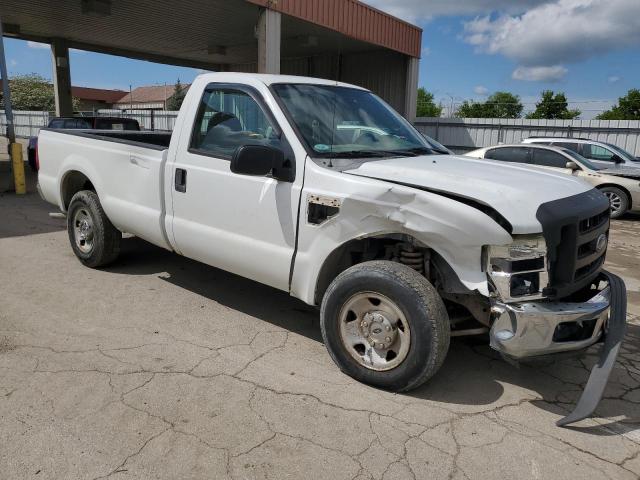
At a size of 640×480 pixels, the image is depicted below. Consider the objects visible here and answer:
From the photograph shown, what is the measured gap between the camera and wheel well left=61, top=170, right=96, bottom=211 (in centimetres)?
589

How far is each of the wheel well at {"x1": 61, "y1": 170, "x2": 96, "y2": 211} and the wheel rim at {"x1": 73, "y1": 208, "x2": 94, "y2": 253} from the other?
1.04ft

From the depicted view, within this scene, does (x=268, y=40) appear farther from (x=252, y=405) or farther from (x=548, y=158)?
(x=252, y=405)

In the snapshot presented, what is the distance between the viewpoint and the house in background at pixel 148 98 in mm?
68750

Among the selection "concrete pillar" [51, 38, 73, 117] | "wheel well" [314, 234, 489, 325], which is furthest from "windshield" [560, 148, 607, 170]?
"concrete pillar" [51, 38, 73, 117]

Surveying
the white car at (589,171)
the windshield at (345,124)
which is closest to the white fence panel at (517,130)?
the white car at (589,171)

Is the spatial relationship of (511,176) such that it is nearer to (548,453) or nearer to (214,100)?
(548,453)

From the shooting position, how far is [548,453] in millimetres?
2855

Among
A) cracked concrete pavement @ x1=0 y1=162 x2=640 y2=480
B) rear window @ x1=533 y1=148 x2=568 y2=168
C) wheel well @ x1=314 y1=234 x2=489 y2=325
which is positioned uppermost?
rear window @ x1=533 y1=148 x2=568 y2=168

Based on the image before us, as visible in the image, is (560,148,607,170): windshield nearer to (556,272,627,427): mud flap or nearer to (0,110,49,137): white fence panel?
(556,272,627,427): mud flap

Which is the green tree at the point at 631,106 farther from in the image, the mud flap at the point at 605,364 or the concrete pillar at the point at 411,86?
the mud flap at the point at 605,364

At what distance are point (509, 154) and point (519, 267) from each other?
9802 mm

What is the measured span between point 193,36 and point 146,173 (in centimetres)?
1606

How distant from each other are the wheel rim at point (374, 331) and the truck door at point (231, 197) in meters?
0.61

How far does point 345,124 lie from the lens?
4082 mm
